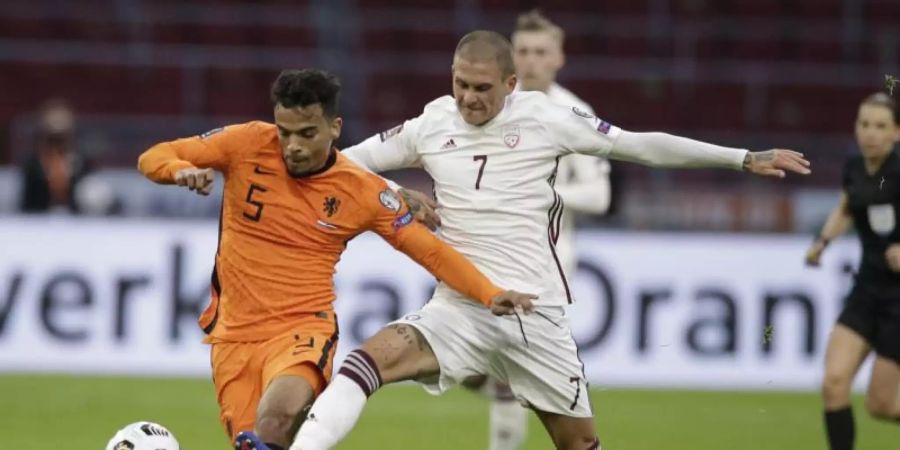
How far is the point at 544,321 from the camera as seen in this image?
6.69m

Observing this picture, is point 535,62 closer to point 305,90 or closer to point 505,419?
point 505,419

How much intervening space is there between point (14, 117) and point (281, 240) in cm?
1247

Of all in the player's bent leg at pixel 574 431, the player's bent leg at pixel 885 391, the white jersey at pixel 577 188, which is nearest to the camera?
the player's bent leg at pixel 574 431

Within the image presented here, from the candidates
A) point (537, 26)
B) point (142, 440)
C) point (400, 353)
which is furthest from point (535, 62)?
point (142, 440)

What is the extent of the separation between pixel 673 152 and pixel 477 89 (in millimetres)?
818

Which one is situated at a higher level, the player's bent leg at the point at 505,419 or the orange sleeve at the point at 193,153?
the orange sleeve at the point at 193,153

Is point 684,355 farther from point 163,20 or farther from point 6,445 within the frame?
point 163,20

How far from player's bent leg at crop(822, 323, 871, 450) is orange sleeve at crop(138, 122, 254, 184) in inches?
136

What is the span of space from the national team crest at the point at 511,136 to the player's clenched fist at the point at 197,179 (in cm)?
138

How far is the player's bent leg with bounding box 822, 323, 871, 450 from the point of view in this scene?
832cm

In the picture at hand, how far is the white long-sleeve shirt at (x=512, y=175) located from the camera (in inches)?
263

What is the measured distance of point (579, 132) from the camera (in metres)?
6.72

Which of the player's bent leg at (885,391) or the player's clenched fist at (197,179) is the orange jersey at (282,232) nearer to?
the player's clenched fist at (197,179)

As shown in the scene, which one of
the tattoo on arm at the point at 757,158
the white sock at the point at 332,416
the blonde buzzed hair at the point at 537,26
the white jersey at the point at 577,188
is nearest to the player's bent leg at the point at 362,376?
the white sock at the point at 332,416
